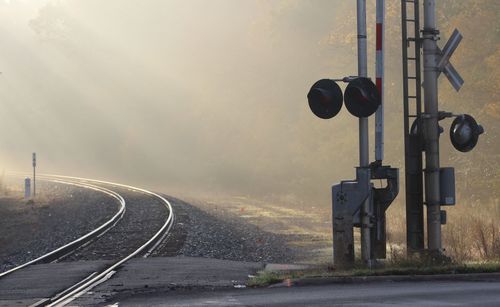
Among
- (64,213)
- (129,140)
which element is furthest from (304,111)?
(129,140)

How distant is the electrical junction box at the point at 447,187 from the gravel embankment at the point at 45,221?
9251 millimetres

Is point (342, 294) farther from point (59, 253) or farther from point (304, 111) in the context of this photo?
point (304, 111)

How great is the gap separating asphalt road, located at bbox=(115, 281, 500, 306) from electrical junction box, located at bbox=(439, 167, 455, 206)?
2.30 metres

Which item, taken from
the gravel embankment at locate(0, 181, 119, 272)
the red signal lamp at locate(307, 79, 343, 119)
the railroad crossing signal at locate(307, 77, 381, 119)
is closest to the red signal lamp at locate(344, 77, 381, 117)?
the railroad crossing signal at locate(307, 77, 381, 119)

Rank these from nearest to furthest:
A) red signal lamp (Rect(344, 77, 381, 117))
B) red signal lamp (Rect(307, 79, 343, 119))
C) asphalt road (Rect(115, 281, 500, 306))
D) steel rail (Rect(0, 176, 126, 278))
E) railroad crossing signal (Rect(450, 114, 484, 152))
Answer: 1. asphalt road (Rect(115, 281, 500, 306))
2. red signal lamp (Rect(344, 77, 381, 117))
3. red signal lamp (Rect(307, 79, 343, 119))
4. railroad crossing signal (Rect(450, 114, 484, 152))
5. steel rail (Rect(0, 176, 126, 278))

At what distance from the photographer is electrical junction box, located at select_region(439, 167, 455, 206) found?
1228 cm

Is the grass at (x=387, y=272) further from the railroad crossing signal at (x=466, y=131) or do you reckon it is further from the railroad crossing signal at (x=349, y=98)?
the railroad crossing signal at (x=349, y=98)

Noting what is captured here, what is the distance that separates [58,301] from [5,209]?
650 inches

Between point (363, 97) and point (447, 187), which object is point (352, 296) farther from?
point (447, 187)

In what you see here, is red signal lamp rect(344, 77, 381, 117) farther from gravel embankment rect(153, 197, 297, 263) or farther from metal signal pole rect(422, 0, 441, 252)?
gravel embankment rect(153, 197, 297, 263)

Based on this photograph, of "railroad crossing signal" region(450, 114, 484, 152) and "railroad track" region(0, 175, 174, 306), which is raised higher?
"railroad crossing signal" region(450, 114, 484, 152)

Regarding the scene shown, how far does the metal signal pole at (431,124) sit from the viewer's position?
12.4 metres

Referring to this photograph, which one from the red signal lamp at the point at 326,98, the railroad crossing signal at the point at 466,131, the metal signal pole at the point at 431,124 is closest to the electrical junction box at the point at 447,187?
the metal signal pole at the point at 431,124

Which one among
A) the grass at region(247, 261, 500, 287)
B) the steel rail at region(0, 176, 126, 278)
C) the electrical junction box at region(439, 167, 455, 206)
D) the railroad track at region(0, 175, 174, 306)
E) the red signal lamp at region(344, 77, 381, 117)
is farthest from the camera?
the steel rail at region(0, 176, 126, 278)
